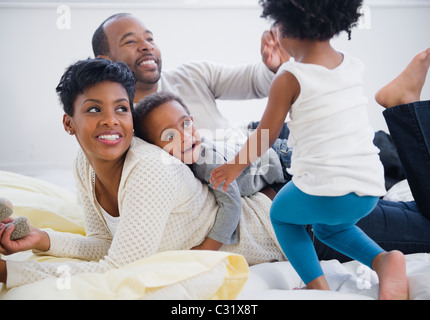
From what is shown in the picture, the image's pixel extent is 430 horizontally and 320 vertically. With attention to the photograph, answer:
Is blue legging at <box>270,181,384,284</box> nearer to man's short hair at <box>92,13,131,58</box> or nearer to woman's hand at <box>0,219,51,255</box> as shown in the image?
woman's hand at <box>0,219,51,255</box>

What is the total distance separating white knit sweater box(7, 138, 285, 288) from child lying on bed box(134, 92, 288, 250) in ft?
0.09

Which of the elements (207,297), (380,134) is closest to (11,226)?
(207,297)

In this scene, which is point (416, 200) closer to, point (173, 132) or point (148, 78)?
point (173, 132)

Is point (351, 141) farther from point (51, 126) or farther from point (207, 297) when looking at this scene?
point (51, 126)

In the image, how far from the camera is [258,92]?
1.76 meters

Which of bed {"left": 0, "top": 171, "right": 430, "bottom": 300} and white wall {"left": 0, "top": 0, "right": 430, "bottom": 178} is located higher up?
white wall {"left": 0, "top": 0, "right": 430, "bottom": 178}

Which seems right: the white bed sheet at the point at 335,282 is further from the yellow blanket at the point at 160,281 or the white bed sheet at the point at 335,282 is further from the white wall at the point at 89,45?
the white wall at the point at 89,45

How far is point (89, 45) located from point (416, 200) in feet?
6.19

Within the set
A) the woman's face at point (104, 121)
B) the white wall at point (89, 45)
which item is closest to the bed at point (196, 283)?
the woman's face at point (104, 121)

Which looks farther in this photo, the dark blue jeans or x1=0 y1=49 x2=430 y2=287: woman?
the dark blue jeans

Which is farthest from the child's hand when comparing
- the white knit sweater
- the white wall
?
the white wall

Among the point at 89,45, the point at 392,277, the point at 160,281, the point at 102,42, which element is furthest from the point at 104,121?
the point at 89,45

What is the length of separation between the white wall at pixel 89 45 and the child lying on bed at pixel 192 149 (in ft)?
4.62

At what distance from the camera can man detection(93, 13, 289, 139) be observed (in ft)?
5.13
